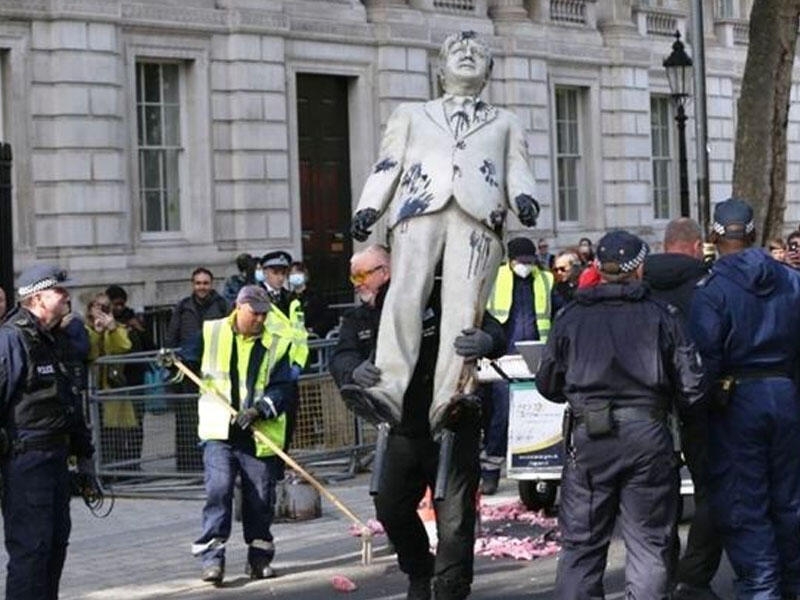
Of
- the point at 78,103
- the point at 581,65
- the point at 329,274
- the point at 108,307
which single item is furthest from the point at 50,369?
the point at 581,65

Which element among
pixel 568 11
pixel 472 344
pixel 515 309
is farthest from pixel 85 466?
pixel 568 11

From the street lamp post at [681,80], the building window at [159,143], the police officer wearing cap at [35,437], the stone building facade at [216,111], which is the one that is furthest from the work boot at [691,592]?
the street lamp post at [681,80]

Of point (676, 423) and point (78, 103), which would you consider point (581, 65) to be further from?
point (676, 423)

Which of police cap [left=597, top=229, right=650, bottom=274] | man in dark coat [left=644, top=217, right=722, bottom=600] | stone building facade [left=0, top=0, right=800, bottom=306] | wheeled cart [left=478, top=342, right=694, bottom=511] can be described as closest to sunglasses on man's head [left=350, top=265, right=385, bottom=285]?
man in dark coat [left=644, top=217, right=722, bottom=600]

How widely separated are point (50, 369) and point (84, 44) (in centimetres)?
1665

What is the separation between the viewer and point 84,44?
26.5 metres

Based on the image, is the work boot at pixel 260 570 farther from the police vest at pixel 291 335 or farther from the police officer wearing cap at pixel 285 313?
the police vest at pixel 291 335

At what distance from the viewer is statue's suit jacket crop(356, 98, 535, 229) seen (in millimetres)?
10742

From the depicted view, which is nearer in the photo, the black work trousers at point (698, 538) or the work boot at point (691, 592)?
the black work trousers at point (698, 538)

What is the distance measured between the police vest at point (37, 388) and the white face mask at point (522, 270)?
683cm

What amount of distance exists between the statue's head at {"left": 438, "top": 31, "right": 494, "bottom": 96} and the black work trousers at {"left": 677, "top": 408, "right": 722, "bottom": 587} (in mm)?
2068

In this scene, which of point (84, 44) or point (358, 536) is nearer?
point (358, 536)

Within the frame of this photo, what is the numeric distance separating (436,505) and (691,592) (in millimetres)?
1566

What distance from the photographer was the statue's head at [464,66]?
36.4 ft
